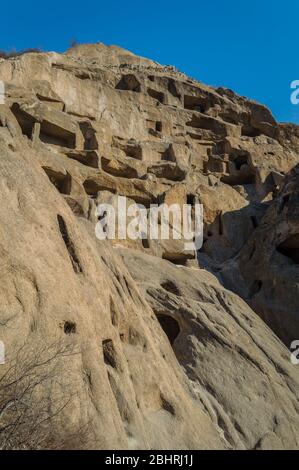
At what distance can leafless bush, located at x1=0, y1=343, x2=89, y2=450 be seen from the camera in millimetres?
4273

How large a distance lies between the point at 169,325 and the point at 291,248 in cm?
742

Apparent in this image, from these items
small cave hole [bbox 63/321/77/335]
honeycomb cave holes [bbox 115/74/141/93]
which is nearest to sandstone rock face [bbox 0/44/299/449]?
small cave hole [bbox 63/321/77/335]

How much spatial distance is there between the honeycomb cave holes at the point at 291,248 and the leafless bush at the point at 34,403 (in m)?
12.6

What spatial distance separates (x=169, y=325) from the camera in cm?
1084

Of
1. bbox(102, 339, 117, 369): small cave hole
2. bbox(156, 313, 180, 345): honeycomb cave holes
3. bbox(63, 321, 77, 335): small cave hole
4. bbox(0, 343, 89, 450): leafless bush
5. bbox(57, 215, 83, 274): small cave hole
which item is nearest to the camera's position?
bbox(0, 343, 89, 450): leafless bush

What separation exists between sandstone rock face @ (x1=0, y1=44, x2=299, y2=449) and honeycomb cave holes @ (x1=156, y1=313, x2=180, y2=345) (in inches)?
1.3

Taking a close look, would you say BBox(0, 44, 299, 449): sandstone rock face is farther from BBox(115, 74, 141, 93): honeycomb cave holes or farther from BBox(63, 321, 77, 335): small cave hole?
BBox(115, 74, 141, 93): honeycomb cave holes

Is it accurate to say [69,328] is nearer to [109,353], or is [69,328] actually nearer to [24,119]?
[109,353]

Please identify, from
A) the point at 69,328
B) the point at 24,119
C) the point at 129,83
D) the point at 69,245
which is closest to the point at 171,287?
the point at 69,245

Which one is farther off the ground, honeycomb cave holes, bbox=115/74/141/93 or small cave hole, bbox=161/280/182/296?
honeycomb cave holes, bbox=115/74/141/93

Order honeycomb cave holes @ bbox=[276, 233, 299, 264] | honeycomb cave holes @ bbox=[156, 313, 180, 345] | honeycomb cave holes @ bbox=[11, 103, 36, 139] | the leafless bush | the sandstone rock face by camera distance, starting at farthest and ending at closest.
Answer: honeycomb cave holes @ bbox=[11, 103, 36, 139] < honeycomb cave holes @ bbox=[276, 233, 299, 264] < honeycomb cave holes @ bbox=[156, 313, 180, 345] < the sandstone rock face < the leafless bush

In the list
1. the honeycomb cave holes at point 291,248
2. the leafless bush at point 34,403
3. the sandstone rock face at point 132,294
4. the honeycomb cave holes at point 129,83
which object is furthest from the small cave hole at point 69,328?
the honeycomb cave holes at point 129,83
